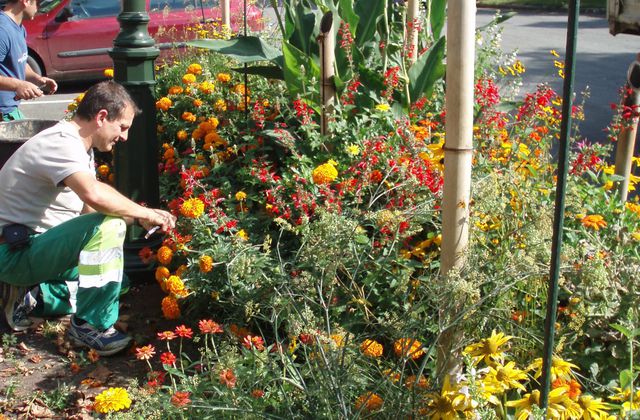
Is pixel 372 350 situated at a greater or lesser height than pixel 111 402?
greater

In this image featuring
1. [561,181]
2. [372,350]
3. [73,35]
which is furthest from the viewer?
[73,35]

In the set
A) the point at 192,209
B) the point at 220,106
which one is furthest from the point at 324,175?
the point at 220,106

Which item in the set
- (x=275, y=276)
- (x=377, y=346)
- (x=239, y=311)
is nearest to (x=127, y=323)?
(x=239, y=311)

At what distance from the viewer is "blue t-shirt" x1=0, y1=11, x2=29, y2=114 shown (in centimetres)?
467

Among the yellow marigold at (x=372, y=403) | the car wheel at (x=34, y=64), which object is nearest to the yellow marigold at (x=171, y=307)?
the yellow marigold at (x=372, y=403)

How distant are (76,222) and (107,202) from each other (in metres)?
0.26

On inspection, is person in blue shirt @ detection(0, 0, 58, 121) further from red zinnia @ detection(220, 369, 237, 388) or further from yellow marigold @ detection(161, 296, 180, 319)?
red zinnia @ detection(220, 369, 237, 388)

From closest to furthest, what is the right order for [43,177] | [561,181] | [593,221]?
[561,181], [593,221], [43,177]

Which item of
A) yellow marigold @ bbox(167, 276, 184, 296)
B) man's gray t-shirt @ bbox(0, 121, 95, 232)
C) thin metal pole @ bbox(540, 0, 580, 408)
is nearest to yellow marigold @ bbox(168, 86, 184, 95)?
man's gray t-shirt @ bbox(0, 121, 95, 232)

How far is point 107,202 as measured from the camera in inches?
127

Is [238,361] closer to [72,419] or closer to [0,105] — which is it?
[72,419]

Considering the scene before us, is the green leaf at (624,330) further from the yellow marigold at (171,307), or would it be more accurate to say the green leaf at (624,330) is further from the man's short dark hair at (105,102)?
the man's short dark hair at (105,102)

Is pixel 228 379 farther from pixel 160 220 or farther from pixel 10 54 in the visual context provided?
pixel 10 54

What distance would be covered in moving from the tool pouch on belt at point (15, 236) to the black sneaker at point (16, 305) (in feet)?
0.69
